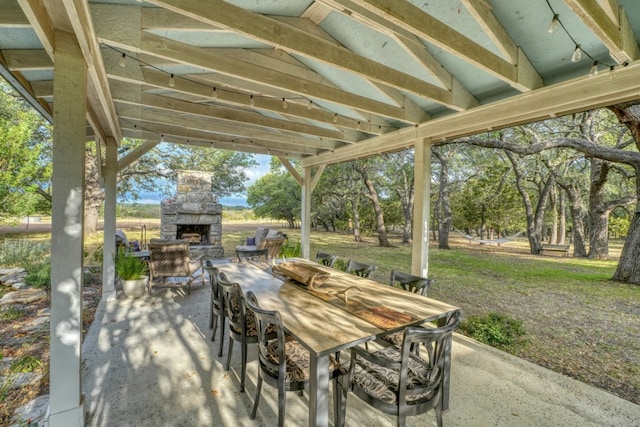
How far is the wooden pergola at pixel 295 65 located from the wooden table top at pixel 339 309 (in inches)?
51.3

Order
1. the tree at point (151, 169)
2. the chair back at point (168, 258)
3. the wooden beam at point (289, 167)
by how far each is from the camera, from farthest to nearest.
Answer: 1. the tree at point (151, 169)
2. the wooden beam at point (289, 167)
3. the chair back at point (168, 258)

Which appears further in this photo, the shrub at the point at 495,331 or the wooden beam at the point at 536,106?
the shrub at the point at 495,331

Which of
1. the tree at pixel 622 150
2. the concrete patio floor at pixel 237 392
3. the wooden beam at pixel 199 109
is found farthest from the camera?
the tree at pixel 622 150

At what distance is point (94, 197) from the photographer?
10.0m

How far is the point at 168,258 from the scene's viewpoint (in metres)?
4.46

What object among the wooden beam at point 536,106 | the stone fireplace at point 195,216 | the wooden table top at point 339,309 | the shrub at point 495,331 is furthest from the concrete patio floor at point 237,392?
the stone fireplace at point 195,216

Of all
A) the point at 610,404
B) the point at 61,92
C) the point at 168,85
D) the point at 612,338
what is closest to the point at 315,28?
the point at 168,85

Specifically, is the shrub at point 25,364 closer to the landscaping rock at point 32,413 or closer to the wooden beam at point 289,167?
the landscaping rock at point 32,413

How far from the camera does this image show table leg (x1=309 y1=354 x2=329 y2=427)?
58.1 inches

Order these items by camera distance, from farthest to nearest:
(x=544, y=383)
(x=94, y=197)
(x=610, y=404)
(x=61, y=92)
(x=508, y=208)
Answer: (x=508, y=208), (x=94, y=197), (x=544, y=383), (x=610, y=404), (x=61, y=92)

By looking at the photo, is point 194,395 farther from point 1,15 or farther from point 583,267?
point 583,267

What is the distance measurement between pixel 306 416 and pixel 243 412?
17.6 inches

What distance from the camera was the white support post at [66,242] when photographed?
171cm

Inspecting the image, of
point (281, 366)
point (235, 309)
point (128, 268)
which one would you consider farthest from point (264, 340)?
point (128, 268)
